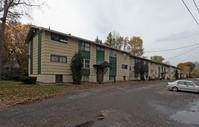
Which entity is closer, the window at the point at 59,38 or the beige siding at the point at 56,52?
the beige siding at the point at 56,52

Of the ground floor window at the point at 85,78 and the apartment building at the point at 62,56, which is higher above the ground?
the apartment building at the point at 62,56

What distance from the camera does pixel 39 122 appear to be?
12.6ft

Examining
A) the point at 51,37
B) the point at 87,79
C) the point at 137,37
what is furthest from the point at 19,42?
the point at 137,37

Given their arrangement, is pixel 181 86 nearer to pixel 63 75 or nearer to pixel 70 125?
pixel 70 125

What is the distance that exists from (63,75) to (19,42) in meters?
18.9

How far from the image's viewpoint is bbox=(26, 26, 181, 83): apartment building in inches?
565

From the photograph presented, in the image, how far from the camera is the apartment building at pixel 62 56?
14.3 meters

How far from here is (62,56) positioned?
1577cm

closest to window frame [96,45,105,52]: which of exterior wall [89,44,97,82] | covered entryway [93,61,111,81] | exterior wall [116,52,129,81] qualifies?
exterior wall [89,44,97,82]

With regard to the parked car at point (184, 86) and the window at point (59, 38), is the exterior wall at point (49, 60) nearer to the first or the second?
the window at point (59, 38)

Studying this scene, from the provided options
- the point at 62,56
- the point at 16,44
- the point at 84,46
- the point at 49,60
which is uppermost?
the point at 16,44

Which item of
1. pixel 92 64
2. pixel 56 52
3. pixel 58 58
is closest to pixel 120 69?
pixel 92 64

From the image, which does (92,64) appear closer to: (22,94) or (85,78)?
(85,78)

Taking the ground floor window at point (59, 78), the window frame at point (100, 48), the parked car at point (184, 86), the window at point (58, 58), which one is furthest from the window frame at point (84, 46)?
the parked car at point (184, 86)
